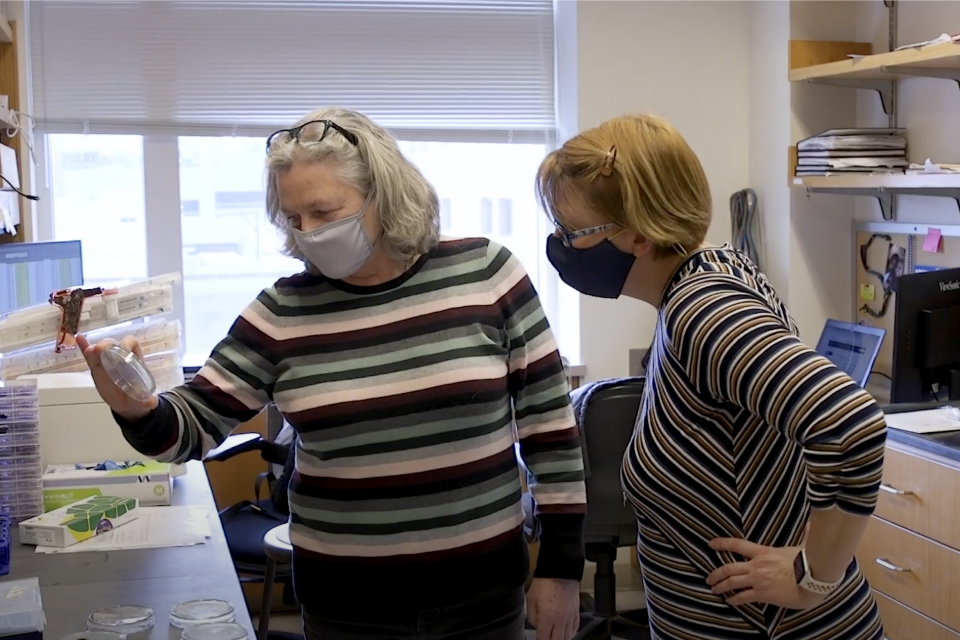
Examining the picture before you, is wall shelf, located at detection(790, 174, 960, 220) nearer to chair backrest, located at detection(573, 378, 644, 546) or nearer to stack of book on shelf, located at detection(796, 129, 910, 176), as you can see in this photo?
stack of book on shelf, located at detection(796, 129, 910, 176)

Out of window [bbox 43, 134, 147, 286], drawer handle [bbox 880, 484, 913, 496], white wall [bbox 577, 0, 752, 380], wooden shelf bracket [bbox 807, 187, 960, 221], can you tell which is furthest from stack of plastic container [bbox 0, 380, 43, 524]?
wooden shelf bracket [bbox 807, 187, 960, 221]

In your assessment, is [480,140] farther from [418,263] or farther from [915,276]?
[418,263]

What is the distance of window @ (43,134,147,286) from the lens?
359 cm

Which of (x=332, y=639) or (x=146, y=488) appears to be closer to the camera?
(x=332, y=639)

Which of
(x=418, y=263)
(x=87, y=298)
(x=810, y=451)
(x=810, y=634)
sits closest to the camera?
(x=810, y=451)

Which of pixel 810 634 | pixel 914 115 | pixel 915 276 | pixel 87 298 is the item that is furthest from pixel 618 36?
pixel 810 634

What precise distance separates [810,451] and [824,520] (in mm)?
109

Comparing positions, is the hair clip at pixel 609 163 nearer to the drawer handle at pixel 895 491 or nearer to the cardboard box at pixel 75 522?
the cardboard box at pixel 75 522

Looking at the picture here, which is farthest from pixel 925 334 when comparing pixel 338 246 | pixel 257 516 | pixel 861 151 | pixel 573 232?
pixel 257 516

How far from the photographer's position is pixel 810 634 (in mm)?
1252

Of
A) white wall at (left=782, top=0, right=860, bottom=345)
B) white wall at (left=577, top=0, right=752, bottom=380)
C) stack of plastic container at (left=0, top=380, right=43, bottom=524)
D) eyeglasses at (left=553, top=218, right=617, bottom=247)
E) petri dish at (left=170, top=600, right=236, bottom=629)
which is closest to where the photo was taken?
eyeglasses at (left=553, top=218, right=617, bottom=247)

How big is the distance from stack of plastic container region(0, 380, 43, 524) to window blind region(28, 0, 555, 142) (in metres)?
1.72

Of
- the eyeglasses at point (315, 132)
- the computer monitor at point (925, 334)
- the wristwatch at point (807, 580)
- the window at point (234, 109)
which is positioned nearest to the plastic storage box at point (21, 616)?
the eyeglasses at point (315, 132)

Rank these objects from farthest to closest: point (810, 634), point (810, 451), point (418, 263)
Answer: point (418, 263) < point (810, 634) < point (810, 451)
